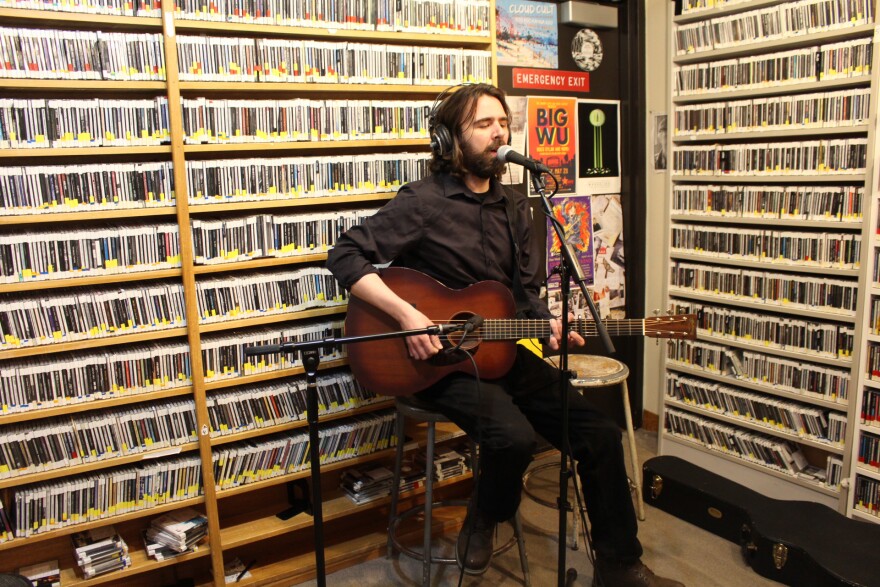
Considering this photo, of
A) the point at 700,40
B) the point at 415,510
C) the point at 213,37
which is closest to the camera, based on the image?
the point at 213,37

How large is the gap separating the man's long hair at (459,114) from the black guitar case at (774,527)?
1.61 metres

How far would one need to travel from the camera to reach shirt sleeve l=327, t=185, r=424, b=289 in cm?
230

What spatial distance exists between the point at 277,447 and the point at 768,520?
1.84m

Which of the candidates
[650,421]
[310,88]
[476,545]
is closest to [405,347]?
[476,545]

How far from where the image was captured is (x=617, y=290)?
12.5 ft

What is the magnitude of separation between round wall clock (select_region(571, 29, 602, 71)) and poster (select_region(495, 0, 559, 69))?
13cm

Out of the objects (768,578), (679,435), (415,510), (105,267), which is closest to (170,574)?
(415,510)

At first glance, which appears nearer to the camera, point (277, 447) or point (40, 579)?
point (40, 579)

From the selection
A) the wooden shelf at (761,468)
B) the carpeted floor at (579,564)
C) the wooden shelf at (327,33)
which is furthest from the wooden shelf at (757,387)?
the wooden shelf at (327,33)

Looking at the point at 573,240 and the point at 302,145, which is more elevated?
the point at 302,145

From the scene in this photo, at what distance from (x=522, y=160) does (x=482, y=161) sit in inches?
20.8

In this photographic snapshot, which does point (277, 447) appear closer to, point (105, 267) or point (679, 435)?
point (105, 267)

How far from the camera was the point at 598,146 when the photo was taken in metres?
3.63

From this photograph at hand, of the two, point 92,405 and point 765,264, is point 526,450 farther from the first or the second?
point 765,264
